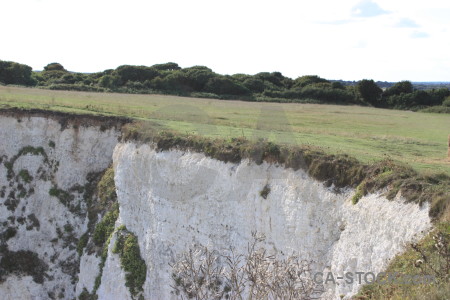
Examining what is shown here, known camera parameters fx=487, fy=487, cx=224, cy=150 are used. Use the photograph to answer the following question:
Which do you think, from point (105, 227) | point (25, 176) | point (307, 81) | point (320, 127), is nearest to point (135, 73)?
point (307, 81)

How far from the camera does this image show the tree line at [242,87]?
52.1m

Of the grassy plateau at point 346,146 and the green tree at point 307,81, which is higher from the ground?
the green tree at point 307,81

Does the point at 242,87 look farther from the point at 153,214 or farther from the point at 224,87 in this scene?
the point at 153,214

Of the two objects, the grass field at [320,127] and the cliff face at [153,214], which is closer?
the cliff face at [153,214]

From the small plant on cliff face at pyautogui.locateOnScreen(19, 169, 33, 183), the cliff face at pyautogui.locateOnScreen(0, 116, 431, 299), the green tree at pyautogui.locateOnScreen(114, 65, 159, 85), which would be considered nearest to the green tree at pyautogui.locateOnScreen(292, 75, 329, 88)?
the green tree at pyautogui.locateOnScreen(114, 65, 159, 85)

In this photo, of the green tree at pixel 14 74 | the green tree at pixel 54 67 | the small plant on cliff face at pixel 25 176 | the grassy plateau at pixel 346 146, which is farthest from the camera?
the green tree at pixel 54 67

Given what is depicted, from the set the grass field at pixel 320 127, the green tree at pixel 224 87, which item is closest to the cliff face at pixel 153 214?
the grass field at pixel 320 127

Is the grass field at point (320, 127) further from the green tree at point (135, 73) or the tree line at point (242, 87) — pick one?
the green tree at point (135, 73)

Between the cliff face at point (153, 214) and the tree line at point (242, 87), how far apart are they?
25553 millimetres

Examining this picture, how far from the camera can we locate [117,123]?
29547 mm

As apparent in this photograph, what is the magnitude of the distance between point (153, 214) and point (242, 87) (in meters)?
36.6

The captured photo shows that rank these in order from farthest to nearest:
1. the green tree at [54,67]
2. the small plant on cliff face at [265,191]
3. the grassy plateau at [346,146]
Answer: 1. the green tree at [54,67]
2. the small plant on cliff face at [265,191]
3. the grassy plateau at [346,146]

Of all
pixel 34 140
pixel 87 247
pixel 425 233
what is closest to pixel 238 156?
pixel 425 233

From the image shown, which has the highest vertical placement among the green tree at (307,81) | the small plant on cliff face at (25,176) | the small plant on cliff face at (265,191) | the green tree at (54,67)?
the green tree at (54,67)
